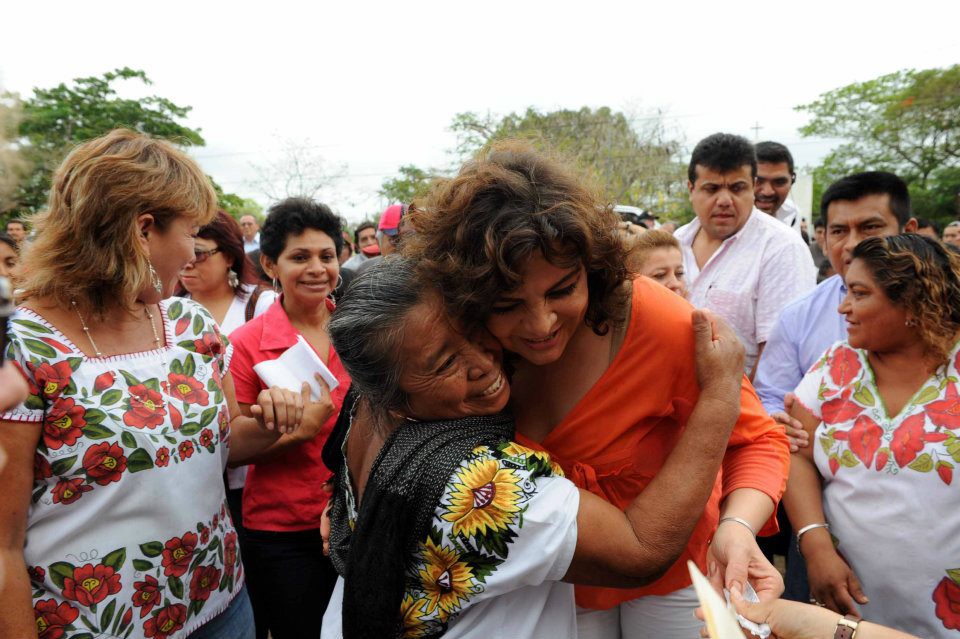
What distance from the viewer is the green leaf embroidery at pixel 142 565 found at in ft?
6.28

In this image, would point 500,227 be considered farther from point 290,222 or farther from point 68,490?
point 290,222

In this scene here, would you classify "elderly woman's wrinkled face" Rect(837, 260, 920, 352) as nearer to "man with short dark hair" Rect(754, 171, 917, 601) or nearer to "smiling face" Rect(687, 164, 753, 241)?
"man with short dark hair" Rect(754, 171, 917, 601)

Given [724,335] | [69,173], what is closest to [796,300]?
[724,335]

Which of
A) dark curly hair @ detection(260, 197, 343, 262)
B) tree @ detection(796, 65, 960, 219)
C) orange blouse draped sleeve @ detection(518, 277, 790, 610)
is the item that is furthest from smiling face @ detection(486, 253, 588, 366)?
tree @ detection(796, 65, 960, 219)

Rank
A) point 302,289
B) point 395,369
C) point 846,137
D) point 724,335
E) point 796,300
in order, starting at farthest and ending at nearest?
point 846,137, point 796,300, point 302,289, point 724,335, point 395,369

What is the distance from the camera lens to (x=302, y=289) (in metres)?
3.14

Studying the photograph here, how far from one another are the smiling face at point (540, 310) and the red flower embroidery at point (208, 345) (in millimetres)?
1138

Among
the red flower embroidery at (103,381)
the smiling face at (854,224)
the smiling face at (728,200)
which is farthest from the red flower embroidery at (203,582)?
the smiling face at (728,200)

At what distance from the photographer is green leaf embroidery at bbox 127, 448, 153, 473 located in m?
1.87

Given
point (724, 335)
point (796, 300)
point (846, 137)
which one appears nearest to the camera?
point (724, 335)

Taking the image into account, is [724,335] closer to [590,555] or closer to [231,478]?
[590,555]

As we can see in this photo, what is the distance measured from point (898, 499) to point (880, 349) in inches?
20.9

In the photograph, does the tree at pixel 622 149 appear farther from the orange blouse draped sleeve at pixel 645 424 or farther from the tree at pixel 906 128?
the orange blouse draped sleeve at pixel 645 424

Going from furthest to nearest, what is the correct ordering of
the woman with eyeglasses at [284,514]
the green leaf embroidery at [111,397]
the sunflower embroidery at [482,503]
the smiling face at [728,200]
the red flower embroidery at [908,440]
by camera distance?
the smiling face at [728,200], the woman with eyeglasses at [284,514], the red flower embroidery at [908,440], the green leaf embroidery at [111,397], the sunflower embroidery at [482,503]
